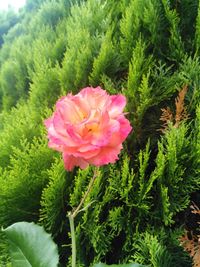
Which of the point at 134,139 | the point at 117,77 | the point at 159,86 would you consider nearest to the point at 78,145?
the point at 134,139

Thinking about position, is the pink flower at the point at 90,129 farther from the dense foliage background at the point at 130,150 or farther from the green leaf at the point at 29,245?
the dense foliage background at the point at 130,150

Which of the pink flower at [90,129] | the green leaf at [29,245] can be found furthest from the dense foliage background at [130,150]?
the pink flower at [90,129]

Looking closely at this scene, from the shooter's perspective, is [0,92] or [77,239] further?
[0,92]

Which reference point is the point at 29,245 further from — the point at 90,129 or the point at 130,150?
the point at 130,150

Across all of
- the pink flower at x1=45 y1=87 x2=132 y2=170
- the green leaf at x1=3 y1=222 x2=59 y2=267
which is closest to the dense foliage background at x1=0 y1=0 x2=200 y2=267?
the green leaf at x1=3 y1=222 x2=59 y2=267

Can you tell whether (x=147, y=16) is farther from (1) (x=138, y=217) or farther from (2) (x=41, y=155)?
(1) (x=138, y=217)

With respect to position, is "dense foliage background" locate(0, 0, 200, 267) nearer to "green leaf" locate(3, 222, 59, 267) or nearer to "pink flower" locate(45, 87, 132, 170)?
"green leaf" locate(3, 222, 59, 267)
